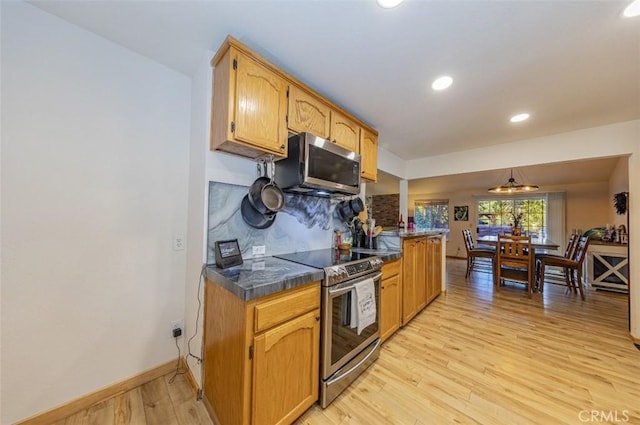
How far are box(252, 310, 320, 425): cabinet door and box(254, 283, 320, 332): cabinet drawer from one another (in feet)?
0.12

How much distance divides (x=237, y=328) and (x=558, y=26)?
94.3 inches

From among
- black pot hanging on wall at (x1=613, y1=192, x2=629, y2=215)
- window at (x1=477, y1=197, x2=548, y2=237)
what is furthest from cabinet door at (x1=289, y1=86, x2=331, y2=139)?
window at (x1=477, y1=197, x2=548, y2=237)

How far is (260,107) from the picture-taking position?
1.47 m

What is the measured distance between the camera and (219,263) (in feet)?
4.65

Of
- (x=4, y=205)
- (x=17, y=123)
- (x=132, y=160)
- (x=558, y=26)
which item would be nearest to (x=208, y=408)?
(x=4, y=205)

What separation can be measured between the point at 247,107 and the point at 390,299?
Result: 2039 mm

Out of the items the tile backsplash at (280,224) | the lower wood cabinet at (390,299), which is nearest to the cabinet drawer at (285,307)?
the tile backsplash at (280,224)

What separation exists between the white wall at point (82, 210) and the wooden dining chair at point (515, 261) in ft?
15.5

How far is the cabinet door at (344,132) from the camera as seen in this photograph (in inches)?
80.3

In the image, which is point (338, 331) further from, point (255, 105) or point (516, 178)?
point (516, 178)

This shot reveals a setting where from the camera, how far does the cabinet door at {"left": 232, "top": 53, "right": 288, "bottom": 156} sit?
4.49 feet

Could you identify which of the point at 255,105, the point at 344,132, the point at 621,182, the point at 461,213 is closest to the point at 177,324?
the point at 255,105

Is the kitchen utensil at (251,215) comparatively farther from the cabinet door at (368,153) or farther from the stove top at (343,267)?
the cabinet door at (368,153)

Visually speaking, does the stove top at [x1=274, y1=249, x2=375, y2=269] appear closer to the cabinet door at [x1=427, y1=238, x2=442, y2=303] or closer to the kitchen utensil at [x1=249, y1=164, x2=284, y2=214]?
the kitchen utensil at [x1=249, y1=164, x2=284, y2=214]
